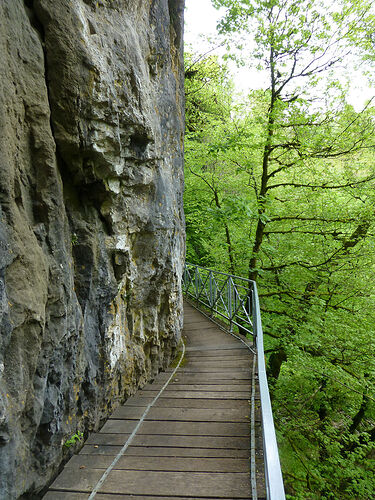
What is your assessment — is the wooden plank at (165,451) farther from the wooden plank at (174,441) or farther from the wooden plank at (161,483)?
the wooden plank at (161,483)

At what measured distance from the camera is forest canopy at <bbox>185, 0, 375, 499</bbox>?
725 cm

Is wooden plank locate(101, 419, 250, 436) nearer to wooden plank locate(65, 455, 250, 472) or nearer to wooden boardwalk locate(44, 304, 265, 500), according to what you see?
wooden boardwalk locate(44, 304, 265, 500)

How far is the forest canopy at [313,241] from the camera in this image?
725 cm

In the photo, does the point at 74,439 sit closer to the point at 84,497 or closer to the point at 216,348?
the point at 84,497

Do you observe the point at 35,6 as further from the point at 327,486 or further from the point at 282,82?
the point at 327,486

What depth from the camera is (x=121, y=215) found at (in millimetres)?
3934

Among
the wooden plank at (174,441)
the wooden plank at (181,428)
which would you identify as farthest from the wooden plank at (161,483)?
the wooden plank at (181,428)

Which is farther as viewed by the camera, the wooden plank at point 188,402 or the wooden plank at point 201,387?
the wooden plank at point 201,387

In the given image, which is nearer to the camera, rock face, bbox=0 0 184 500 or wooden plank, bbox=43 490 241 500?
rock face, bbox=0 0 184 500

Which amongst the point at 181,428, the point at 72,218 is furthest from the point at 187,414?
the point at 72,218

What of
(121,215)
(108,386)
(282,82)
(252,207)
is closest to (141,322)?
(108,386)

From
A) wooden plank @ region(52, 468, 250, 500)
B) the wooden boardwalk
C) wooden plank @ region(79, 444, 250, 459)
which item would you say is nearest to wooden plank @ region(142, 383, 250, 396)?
the wooden boardwalk

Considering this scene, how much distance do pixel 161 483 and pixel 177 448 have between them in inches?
19.9

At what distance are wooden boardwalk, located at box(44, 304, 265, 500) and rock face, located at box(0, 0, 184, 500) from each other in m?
0.23
